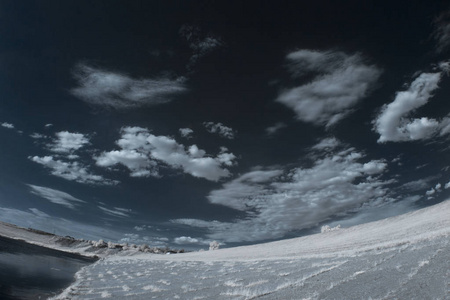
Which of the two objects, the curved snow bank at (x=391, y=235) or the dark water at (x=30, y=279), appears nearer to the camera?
the dark water at (x=30, y=279)

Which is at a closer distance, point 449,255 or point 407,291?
point 407,291

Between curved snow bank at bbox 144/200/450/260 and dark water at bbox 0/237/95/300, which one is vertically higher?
curved snow bank at bbox 144/200/450/260

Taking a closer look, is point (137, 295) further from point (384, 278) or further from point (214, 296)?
point (384, 278)

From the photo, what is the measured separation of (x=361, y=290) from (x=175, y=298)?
662cm

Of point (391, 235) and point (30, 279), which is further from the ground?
point (391, 235)

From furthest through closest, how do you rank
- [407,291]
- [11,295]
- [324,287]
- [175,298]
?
[11,295], [175,298], [324,287], [407,291]

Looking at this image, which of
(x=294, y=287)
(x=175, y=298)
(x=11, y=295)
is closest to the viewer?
(x=294, y=287)

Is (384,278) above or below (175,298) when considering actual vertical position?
above

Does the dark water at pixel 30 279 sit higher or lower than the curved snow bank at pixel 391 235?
lower

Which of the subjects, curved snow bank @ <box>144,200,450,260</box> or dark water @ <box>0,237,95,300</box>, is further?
curved snow bank @ <box>144,200,450,260</box>

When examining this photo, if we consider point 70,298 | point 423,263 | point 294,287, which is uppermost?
point 423,263

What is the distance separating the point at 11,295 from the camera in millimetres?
11625

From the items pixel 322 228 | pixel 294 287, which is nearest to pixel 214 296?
pixel 294 287

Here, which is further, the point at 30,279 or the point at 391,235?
the point at 391,235
